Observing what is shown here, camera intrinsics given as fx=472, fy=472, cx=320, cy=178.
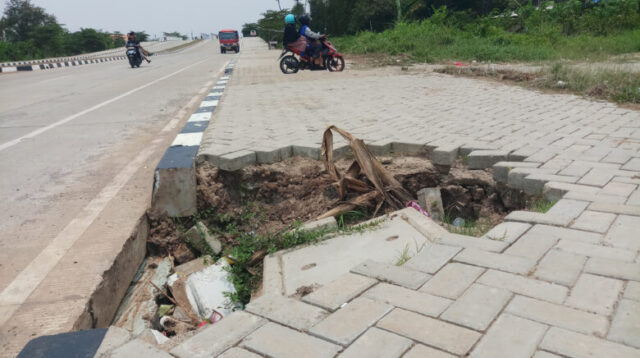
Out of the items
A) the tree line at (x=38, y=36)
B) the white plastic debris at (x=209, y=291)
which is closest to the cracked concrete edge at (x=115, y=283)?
the white plastic debris at (x=209, y=291)

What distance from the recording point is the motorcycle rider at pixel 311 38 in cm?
1230

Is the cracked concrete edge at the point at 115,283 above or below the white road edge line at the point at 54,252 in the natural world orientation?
below

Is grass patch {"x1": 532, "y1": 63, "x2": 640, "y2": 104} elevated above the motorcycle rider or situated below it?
below

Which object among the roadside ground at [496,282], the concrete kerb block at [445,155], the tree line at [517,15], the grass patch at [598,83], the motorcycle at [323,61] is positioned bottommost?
the roadside ground at [496,282]

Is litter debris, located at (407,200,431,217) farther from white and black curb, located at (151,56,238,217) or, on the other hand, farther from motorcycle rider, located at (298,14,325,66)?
motorcycle rider, located at (298,14,325,66)

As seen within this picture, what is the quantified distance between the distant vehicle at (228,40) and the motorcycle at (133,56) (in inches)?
732

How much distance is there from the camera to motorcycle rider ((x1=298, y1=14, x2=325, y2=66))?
12.3 metres

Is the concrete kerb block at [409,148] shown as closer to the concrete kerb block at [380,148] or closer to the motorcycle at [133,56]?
the concrete kerb block at [380,148]

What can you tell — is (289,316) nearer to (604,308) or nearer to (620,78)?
(604,308)

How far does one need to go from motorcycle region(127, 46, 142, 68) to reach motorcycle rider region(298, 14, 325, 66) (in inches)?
456

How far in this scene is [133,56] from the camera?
69.2 ft

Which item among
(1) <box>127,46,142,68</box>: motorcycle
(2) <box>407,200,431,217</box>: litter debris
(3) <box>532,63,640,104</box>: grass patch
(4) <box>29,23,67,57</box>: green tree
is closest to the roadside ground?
(2) <box>407,200,431,217</box>: litter debris

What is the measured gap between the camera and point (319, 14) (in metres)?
45.3

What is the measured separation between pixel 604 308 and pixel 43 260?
2.79 meters
